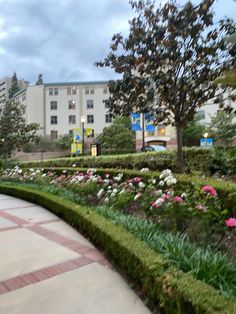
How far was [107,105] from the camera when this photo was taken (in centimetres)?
898

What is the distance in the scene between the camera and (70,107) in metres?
52.7

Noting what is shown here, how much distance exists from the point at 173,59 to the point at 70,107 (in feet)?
150

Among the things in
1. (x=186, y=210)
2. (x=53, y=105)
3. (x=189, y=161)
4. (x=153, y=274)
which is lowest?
(x=153, y=274)

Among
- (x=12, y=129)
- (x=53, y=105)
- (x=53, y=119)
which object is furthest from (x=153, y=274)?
(x=53, y=105)

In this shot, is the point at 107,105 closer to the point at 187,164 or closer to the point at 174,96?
the point at 174,96

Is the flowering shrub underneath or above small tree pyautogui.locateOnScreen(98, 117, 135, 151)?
underneath

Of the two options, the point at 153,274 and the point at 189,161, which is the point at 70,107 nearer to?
the point at 189,161

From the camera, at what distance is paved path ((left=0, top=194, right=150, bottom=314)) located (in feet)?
9.46

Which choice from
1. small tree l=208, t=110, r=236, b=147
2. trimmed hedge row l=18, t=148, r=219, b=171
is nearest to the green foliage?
small tree l=208, t=110, r=236, b=147

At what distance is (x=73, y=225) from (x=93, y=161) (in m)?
7.90

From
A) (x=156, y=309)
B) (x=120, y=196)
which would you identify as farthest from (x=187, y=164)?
(x=156, y=309)

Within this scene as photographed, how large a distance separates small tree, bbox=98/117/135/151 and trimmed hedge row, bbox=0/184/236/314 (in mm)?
37087

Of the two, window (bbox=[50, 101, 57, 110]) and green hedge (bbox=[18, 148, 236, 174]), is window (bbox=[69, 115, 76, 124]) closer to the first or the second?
window (bbox=[50, 101, 57, 110])

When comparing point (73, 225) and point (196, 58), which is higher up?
point (196, 58)
